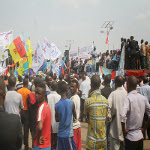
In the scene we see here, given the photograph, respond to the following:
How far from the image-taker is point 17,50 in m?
11.5

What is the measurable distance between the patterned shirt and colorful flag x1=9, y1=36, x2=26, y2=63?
8.38m

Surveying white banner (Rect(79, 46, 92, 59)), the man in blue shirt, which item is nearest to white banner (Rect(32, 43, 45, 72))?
white banner (Rect(79, 46, 92, 59))

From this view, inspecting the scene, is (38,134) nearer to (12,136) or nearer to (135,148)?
(12,136)

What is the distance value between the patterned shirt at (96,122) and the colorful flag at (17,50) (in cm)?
838

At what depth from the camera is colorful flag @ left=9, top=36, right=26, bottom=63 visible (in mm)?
11383

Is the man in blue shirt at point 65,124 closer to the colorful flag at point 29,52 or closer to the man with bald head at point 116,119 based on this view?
the man with bald head at point 116,119

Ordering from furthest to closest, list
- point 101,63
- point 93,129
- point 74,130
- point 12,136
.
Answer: point 101,63
point 74,130
point 93,129
point 12,136

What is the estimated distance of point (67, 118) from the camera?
3.85 meters

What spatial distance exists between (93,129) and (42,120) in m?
0.90

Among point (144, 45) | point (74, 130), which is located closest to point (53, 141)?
point (74, 130)

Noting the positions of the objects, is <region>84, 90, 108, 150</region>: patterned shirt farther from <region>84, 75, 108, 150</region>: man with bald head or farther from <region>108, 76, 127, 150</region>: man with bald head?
<region>108, 76, 127, 150</region>: man with bald head

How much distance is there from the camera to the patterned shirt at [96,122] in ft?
11.7

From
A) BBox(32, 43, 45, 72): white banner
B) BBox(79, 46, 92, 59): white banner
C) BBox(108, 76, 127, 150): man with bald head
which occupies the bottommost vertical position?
BBox(108, 76, 127, 150): man with bald head

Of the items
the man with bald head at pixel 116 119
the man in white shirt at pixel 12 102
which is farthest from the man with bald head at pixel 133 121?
the man in white shirt at pixel 12 102
